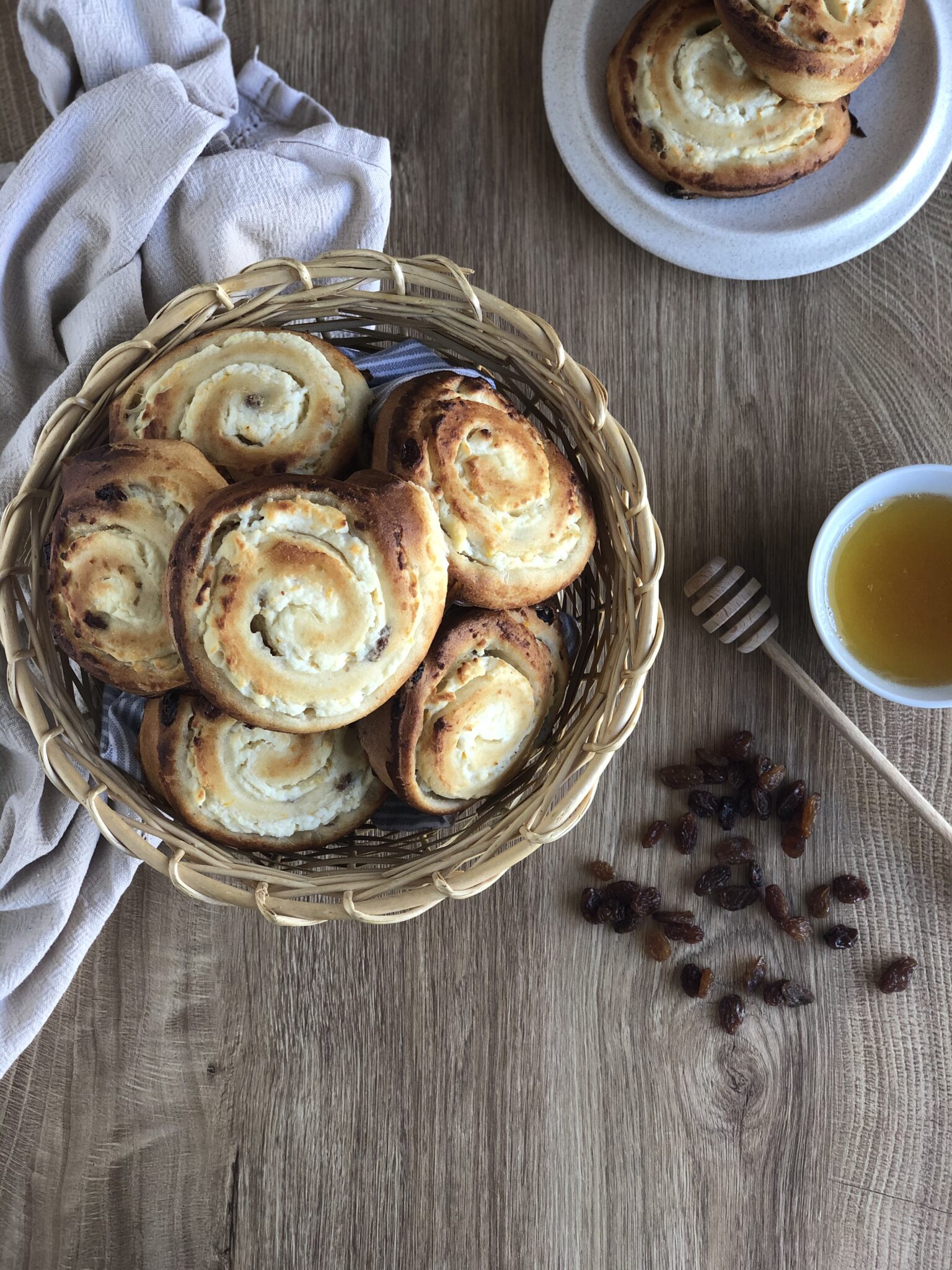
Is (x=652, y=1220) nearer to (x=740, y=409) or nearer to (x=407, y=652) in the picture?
(x=407, y=652)

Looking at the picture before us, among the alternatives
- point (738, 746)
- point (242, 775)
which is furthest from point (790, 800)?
point (242, 775)

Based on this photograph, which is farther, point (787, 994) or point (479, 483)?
point (787, 994)

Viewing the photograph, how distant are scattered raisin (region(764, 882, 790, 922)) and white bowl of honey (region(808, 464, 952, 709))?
44cm

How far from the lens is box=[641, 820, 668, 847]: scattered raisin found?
1.85 metres

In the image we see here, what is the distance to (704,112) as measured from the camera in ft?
5.57

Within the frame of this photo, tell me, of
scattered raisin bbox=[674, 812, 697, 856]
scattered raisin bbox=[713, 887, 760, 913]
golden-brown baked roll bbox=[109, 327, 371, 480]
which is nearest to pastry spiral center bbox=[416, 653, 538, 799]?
golden-brown baked roll bbox=[109, 327, 371, 480]

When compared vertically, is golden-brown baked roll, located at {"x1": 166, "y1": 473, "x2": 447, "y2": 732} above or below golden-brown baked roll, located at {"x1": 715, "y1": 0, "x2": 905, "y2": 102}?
below

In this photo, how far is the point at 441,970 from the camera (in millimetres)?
1872

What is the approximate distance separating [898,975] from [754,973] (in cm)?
26

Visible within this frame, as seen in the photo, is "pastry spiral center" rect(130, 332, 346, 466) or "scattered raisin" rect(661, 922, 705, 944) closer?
"pastry spiral center" rect(130, 332, 346, 466)

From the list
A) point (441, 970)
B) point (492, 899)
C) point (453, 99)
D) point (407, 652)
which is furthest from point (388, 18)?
point (441, 970)

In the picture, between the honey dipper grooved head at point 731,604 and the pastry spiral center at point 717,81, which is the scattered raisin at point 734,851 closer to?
the honey dipper grooved head at point 731,604

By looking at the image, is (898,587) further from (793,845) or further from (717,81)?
(717,81)

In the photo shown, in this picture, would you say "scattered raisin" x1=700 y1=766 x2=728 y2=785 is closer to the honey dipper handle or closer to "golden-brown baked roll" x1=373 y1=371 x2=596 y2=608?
the honey dipper handle
